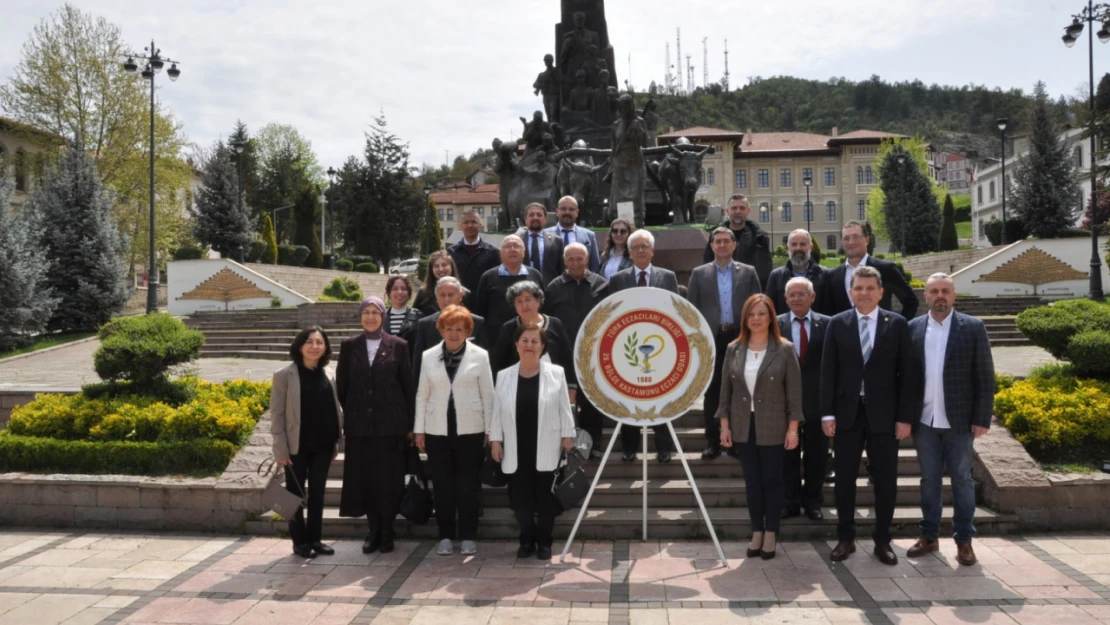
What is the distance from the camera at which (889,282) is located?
662 cm

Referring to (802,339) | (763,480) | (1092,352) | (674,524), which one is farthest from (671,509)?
(1092,352)

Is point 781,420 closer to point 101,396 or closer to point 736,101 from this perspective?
point 101,396

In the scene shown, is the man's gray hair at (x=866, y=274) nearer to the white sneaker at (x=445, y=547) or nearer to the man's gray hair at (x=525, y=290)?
the man's gray hair at (x=525, y=290)

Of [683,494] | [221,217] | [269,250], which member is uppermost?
[221,217]

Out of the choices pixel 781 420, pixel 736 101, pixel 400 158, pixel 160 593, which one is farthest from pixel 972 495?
pixel 736 101

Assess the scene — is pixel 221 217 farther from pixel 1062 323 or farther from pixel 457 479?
pixel 1062 323

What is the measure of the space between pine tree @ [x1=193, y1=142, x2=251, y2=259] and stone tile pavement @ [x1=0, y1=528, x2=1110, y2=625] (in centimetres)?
3269

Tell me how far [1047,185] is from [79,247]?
4230 cm

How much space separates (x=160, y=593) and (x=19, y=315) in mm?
17974

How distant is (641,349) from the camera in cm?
597

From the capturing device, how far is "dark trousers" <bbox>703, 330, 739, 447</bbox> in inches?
272

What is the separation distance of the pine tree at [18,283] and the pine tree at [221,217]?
15.9 meters

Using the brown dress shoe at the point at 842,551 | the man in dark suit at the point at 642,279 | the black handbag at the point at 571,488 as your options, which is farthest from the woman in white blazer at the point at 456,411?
the brown dress shoe at the point at 842,551

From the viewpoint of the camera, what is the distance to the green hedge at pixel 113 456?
742 cm
